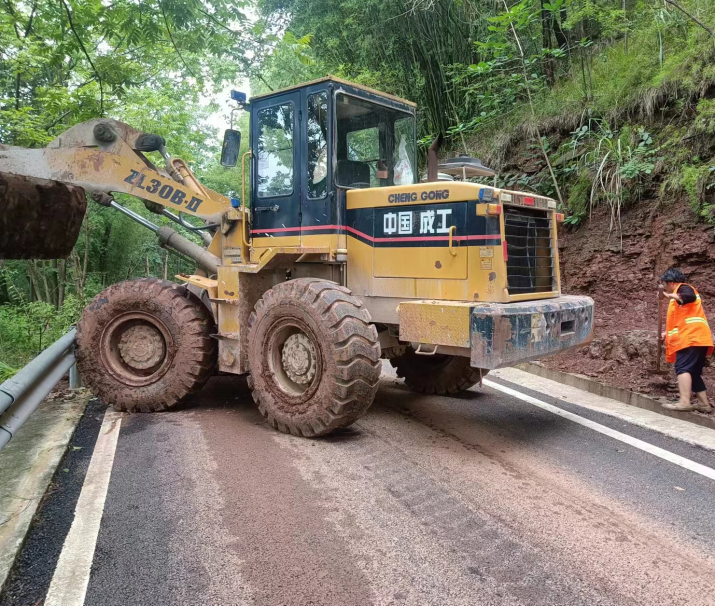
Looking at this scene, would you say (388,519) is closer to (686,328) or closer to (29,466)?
(29,466)

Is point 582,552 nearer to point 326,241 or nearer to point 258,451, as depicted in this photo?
point 258,451

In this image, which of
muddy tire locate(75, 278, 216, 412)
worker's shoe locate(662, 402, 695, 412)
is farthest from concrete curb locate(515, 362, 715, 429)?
muddy tire locate(75, 278, 216, 412)

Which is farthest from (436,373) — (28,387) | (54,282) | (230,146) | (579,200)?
(54,282)

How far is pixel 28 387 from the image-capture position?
435 centimetres

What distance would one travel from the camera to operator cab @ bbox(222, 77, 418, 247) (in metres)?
5.25

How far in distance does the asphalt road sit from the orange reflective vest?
116 cm

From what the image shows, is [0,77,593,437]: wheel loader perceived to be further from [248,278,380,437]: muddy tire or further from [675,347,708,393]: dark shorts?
[675,347,708,393]: dark shorts

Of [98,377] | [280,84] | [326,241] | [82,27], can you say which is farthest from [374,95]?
[280,84]

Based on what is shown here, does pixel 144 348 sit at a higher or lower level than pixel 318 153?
lower

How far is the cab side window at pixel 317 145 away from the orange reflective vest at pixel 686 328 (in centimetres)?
366

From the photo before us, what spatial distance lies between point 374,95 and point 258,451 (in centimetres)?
348

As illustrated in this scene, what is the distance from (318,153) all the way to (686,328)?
3.90 m

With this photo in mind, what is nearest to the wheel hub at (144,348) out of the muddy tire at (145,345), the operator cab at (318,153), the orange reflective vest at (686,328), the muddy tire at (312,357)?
the muddy tire at (145,345)

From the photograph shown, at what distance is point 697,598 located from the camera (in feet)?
8.45
